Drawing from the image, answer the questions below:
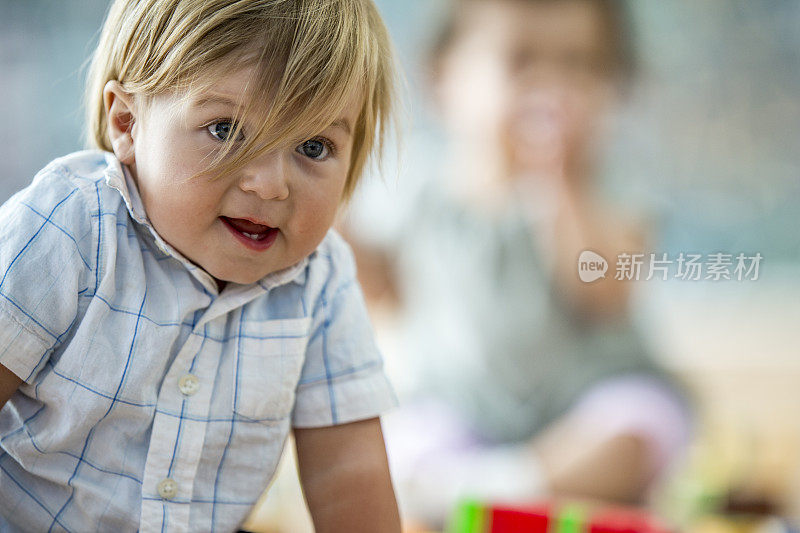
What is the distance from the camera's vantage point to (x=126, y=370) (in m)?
0.56

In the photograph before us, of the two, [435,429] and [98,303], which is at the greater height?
[98,303]

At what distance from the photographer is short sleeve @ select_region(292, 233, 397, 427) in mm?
638

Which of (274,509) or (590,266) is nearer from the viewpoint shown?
(274,509)

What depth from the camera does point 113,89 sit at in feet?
1.88

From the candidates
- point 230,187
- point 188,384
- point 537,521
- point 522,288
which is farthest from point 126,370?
point 522,288

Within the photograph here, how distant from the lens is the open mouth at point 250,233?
22.0 inches

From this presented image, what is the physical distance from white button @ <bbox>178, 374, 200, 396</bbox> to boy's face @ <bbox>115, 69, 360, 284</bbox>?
79 mm

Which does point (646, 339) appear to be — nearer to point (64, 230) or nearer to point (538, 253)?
point (538, 253)

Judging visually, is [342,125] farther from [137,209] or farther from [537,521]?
[537,521]

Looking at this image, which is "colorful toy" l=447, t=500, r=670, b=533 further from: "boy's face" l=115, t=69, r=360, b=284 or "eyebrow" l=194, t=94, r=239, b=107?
"eyebrow" l=194, t=94, r=239, b=107

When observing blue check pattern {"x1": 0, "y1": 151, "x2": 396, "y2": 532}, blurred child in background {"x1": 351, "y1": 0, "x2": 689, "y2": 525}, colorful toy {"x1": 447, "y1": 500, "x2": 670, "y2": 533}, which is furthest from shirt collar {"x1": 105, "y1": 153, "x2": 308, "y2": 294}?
blurred child in background {"x1": 351, "y1": 0, "x2": 689, "y2": 525}

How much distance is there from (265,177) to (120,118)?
0.46ft

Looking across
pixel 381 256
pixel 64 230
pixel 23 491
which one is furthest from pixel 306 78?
pixel 381 256

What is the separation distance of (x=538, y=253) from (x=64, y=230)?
981mm
